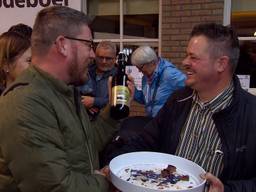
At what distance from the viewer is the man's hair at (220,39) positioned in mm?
2102

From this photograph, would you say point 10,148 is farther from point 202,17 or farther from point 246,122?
point 202,17

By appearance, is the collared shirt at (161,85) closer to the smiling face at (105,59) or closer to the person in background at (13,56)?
the smiling face at (105,59)

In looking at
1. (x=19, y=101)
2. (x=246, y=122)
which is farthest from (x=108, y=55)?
(x=19, y=101)

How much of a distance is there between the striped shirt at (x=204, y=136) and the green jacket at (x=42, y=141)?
582mm

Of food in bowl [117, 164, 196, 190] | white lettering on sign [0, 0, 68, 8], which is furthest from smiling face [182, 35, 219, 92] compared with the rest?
white lettering on sign [0, 0, 68, 8]

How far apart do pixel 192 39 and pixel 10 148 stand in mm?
1187

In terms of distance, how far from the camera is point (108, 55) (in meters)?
4.15

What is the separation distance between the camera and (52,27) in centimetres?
167

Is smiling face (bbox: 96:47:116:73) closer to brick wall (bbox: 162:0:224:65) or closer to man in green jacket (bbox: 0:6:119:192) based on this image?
brick wall (bbox: 162:0:224:65)

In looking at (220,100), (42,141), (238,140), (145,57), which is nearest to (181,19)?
(145,57)

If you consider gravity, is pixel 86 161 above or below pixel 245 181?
above

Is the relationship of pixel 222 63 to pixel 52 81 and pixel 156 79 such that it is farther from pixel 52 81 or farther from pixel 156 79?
pixel 156 79

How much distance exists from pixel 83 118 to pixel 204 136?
2.21ft

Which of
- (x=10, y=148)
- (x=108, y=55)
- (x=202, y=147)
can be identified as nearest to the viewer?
(x=10, y=148)
